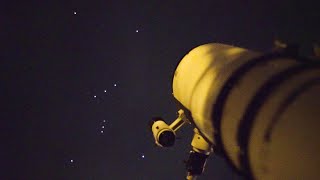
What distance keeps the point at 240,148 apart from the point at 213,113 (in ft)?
1.22

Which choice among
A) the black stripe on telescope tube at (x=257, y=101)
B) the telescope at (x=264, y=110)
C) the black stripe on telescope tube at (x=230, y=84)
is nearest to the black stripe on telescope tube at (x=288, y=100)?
the telescope at (x=264, y=110)

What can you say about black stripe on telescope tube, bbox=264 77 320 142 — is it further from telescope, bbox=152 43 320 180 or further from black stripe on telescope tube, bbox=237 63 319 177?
black stripe on telescope tube, bbox=237 63 319 177

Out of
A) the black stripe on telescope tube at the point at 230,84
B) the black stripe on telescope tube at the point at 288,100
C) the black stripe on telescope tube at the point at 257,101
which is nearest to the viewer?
the black stripe on telescope tube at the point at 288,100

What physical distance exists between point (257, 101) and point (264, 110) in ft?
0.23

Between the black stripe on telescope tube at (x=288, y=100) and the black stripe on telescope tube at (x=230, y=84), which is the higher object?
the black stripe on telescope tube at (x=230, y=84)

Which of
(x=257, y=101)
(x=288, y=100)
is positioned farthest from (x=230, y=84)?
(x=288, y=100)

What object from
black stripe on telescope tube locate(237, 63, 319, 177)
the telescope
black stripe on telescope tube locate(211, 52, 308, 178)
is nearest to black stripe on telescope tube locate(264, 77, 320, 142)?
the telescope

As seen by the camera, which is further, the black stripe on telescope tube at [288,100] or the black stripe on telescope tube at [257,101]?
the black stripe on telescope tube at [257,101]

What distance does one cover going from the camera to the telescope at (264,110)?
4.97ft

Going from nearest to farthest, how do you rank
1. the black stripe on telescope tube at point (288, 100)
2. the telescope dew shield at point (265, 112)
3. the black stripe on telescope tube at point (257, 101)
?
the telescope dew shield at point (265, 112) → the black stripe on telescope tube at point (288, 100) → the black stripe on telescope tube at point (257, 101)

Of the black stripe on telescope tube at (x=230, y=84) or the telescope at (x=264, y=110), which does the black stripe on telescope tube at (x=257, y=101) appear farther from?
the black stripe on telescope tube at (x=230, y=84)

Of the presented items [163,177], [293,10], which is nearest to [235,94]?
[293,10]

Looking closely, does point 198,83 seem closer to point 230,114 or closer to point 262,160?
point 230,114

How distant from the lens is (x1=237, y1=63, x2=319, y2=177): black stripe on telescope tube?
1811 millimetres
